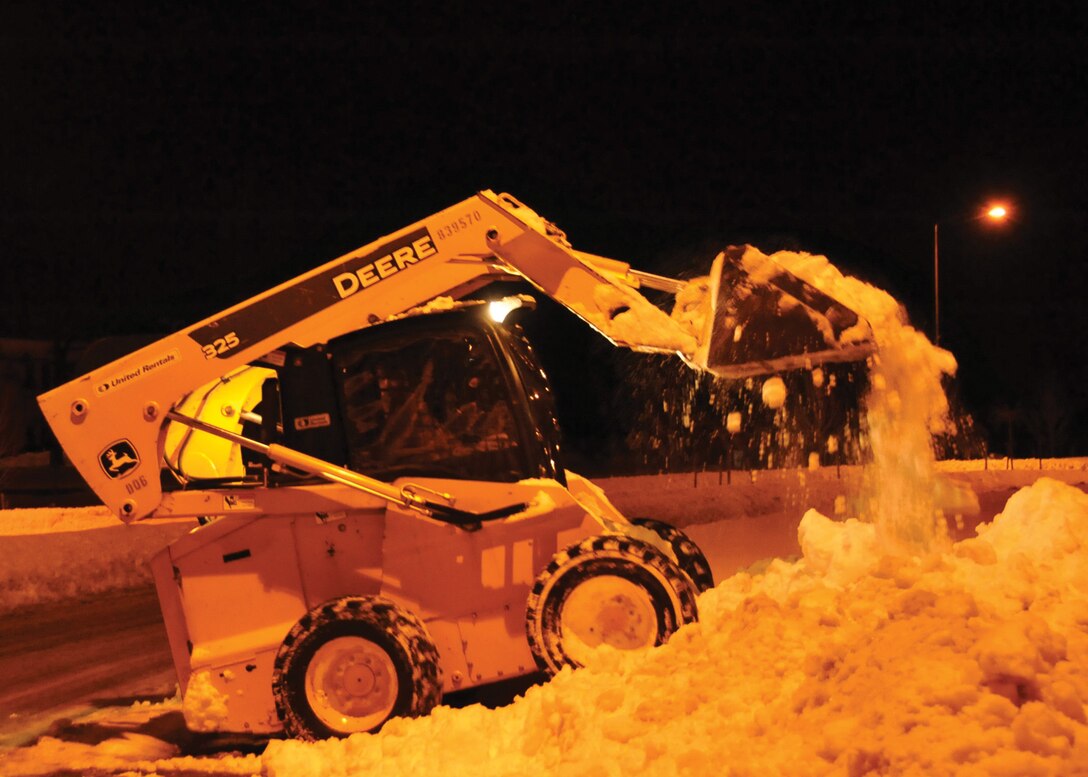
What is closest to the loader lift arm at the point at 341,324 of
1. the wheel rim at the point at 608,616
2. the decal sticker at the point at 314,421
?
the decal sticker at the point at 314,421

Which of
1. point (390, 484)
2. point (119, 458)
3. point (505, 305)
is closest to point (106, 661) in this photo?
point (119, 458)

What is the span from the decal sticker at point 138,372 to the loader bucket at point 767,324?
285 cm

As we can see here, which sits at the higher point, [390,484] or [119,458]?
[119,458]

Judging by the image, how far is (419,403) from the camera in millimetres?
5789

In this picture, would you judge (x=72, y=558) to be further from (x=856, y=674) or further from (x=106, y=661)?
(x=856, y=674)

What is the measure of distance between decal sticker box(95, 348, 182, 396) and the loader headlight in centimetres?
176

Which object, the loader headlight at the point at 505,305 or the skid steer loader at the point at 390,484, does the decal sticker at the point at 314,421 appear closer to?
the skid steer loader at the point at 390,484

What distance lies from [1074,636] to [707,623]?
1621 mm

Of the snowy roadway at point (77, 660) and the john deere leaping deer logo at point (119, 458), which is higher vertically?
the john deere leaping deer logo at point (119, 458)

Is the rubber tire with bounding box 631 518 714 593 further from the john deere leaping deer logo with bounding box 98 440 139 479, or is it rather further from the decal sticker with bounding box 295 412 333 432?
the john deere leaping deer logo with bounding box 98 440 139 479

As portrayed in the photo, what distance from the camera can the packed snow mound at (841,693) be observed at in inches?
135

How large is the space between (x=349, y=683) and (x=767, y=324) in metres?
2.89

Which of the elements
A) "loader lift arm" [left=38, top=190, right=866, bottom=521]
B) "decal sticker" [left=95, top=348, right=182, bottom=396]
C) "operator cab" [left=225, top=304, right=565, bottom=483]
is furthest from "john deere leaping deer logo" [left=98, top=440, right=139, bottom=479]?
"operator cab" [left=225, top=304, right=565, bottom=483]

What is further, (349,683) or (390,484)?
(390,484)
